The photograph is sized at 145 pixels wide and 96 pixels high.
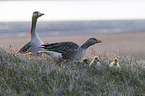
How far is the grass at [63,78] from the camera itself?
571 cm

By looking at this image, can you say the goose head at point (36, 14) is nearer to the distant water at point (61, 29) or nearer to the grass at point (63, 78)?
the grass at point (63, 78)

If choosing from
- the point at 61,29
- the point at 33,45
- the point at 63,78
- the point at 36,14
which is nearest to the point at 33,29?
the point at 36,14

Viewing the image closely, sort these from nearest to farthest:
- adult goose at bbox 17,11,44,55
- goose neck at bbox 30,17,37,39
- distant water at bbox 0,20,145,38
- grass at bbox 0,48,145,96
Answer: grass at bbox 0,48,145,96, adult goose at bbox 17,11,44,55, goose neck at bbox 30,17,37,39, distant water at bbox 0,20,145,38

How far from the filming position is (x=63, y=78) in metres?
6.17

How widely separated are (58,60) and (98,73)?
4.86 ft

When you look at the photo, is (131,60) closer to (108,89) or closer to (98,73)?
(98,73)

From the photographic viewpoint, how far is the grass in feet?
18.7

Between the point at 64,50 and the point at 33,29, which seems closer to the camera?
the point at 64,50

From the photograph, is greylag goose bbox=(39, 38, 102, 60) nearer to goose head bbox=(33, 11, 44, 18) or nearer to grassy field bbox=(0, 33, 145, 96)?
grassy field bbox=(0, 33, 145, 96)

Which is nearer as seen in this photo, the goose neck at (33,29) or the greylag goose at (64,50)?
the greylag goose at (64,50)

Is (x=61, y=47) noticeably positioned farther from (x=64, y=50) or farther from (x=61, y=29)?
(x=61, y=29)

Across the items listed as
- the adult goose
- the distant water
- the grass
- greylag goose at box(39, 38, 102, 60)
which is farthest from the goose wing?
the distant water

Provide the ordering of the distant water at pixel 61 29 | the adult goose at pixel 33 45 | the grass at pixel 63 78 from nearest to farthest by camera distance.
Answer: the grass at pixel 63 78 < the adult goose at pixel 33 45 < the distant water at pixel 61 29

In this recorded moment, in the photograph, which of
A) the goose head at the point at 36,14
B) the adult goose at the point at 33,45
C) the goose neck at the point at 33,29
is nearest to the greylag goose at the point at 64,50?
the adult goose at the point at 33,45
